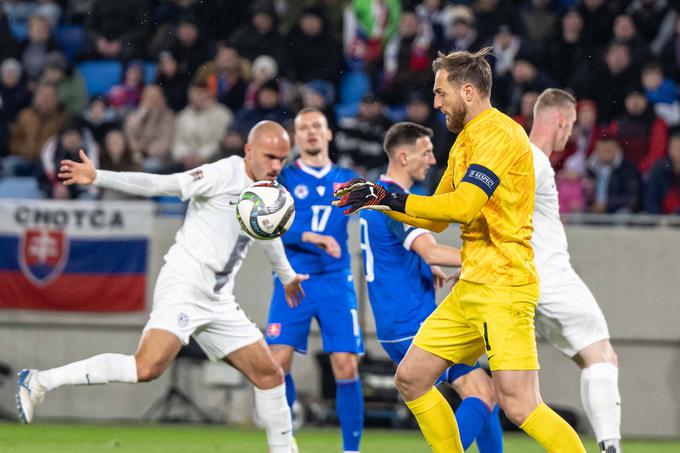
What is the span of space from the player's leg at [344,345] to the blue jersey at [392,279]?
106cm

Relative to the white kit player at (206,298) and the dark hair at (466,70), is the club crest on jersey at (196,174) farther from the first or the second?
the dark hair at (466,70)

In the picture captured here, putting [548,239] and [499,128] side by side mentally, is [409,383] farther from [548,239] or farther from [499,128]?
[548,239]

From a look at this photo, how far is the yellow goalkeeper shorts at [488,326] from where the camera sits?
6.21m

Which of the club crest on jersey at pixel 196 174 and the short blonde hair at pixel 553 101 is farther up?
the short blonde hair at pixel 553 101

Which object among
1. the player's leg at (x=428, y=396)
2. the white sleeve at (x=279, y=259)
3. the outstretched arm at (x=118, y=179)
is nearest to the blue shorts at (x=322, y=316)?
the white sleeve at (x=279, y=259)

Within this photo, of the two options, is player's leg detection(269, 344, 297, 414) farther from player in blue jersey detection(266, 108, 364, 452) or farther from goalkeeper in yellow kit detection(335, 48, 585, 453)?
goalkeeper in yellow kit detection(335, 48, 585, 453)

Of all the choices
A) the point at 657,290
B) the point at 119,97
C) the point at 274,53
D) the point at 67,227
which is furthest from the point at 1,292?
the point at 657,290

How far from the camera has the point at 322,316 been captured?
30.3 ft

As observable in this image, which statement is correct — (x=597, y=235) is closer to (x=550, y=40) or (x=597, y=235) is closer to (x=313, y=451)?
(x=550, y=40)

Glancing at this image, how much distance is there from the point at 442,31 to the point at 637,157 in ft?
10.5

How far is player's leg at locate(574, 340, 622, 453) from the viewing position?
294 inches

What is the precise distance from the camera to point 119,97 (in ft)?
52.6

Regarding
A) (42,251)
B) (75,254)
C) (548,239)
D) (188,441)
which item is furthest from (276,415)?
(42,251)

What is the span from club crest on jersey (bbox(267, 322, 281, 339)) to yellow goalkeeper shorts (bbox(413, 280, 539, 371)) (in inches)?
108
